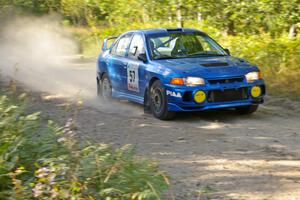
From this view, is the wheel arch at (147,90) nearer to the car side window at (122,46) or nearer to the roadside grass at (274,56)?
the car side window at (122,46)

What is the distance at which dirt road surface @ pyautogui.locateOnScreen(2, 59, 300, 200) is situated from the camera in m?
6.38

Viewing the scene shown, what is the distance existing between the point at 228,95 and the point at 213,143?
1.77 meters

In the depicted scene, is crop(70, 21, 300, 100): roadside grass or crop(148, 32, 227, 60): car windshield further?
crop(70, 21, 300, 100): roadside grass

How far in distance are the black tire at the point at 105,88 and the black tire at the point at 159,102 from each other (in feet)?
7.36

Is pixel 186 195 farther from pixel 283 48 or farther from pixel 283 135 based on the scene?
pixel 283 48

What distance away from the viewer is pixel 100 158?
5387 mm

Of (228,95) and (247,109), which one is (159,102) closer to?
(228,95)

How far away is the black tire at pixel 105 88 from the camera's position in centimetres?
1290

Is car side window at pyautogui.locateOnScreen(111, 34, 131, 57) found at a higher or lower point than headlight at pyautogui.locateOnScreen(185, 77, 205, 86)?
higher

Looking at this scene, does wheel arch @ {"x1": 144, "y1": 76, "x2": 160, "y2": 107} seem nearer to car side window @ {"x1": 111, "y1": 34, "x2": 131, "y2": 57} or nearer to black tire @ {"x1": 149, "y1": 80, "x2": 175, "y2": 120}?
black tire @ {"x1": 149, "y1": 80, "x2": 175, "y2": 120}

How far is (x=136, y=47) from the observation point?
1167 centimetres

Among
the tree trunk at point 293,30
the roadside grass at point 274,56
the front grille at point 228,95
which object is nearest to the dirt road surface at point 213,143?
the front grille at point 228,95

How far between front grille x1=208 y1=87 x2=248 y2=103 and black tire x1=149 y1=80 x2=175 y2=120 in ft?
2.54

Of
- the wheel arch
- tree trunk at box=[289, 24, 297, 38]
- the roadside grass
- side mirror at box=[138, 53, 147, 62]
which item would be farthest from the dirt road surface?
tree trunk at box=[289, 24, 297, 38]
